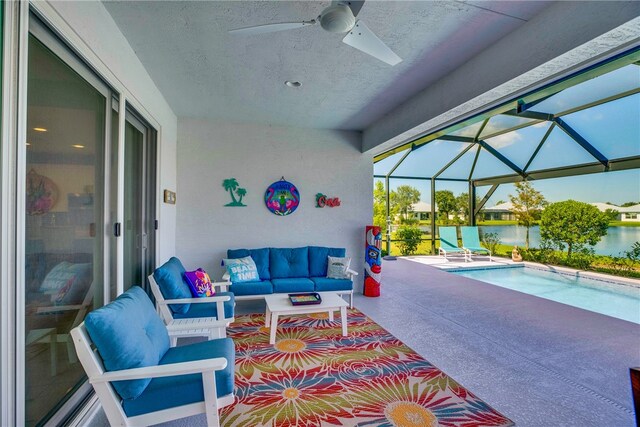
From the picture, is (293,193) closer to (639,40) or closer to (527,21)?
(527,21)

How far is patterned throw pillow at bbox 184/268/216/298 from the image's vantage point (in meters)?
3.06

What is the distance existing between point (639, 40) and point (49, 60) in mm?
3600

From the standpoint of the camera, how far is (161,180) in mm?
3678

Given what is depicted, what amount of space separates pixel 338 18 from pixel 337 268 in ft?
11.1

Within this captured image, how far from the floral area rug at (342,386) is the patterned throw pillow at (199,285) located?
0.62m

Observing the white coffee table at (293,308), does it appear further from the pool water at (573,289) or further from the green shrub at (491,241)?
the green shrub at (491,241)

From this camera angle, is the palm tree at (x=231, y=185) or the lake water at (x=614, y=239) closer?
the palm tree at (x=231, y=185)

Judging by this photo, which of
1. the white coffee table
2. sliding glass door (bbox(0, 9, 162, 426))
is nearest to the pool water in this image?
the white coffee table

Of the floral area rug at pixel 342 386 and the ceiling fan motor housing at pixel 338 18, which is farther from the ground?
the ceiling fan motor housing at pixel 338 18

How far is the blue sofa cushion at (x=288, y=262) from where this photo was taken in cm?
448

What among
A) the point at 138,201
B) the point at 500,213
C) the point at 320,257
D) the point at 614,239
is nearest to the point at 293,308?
the point at 320,257

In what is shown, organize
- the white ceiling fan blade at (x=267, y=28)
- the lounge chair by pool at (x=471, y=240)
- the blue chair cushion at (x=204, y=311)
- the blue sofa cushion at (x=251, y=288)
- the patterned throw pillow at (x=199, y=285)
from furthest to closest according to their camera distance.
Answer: the lounge chair by pool at (x=471, y=240) → the blue sofa cushion at (x=251, y=288) → the patterned throw pillow at (x=199, y=285) → the blue chair cushion at (x=204, y=311) → the white ceiling fan blade at (x=267, y=28)

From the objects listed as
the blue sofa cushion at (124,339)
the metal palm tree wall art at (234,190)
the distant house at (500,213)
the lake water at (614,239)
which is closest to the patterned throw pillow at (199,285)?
the blue sofa cushion at (124,339)

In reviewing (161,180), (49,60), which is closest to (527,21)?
(49,60)
